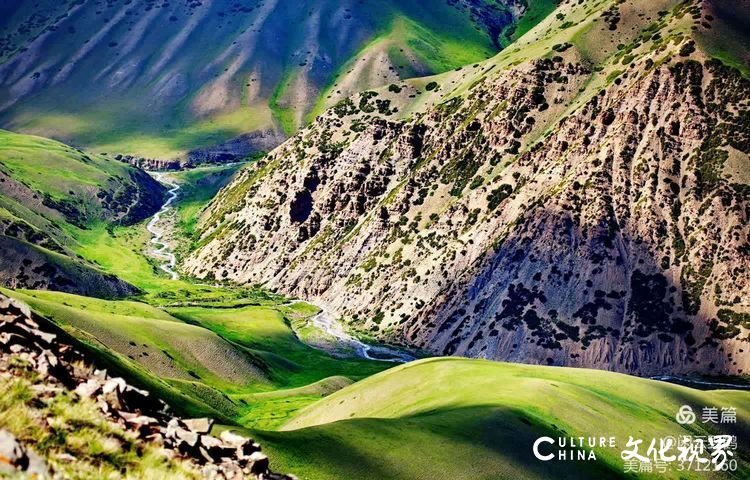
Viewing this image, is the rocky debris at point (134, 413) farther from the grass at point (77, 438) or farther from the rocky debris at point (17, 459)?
the rocky debris at point (17, 459)

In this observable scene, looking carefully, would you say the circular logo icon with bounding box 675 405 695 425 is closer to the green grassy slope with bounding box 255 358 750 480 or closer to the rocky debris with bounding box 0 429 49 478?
the green grassy slope with bounding box 255 358 750 480

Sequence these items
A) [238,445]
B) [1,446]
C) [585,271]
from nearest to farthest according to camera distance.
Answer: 1. [1,446]
2. [238,445]
3. [585,271]

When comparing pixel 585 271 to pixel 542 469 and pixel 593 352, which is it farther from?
pixel 542 469

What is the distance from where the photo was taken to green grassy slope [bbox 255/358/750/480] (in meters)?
42.9

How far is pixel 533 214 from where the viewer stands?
623ft

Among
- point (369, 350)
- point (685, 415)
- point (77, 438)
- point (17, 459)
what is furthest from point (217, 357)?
point (17, 459)

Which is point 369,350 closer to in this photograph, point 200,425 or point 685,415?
point 685,415

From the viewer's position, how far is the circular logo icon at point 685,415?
79787 millimetres

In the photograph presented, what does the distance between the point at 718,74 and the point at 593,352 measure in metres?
88.1

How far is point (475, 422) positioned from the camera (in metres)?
54.3

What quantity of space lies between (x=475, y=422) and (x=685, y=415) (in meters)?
39.8

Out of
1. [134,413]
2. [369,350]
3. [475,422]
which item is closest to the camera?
[134,413]

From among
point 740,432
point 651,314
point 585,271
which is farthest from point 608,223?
point 740,432

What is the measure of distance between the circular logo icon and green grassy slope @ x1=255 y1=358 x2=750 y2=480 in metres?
0.94
